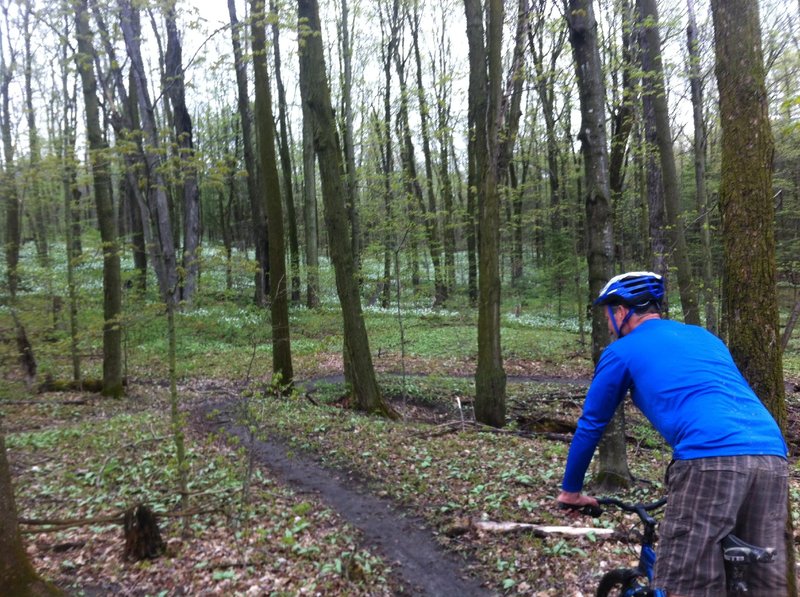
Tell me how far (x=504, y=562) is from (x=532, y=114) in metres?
25.1

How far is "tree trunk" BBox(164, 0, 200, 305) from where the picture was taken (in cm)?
532

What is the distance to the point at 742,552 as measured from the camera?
6.62 feet

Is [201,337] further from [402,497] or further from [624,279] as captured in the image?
[624,279]

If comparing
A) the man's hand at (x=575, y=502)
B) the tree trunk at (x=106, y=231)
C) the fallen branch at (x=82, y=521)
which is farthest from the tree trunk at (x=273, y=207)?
the man's hand at (x=575, y=502)

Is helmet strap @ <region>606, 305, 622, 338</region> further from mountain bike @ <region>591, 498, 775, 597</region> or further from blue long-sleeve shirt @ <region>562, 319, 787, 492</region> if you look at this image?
mountain bike @ <region>591, 498, 775, 597</region>

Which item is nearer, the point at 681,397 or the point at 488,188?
the point at 681,397

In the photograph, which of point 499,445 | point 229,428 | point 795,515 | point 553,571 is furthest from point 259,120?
point 795,515

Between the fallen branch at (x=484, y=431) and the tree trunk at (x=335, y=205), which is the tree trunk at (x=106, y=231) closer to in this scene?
the tree trunk at (x=335, y=205)

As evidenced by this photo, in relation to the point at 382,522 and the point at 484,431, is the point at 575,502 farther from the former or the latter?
the point at 484,431

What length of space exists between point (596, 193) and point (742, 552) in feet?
14.4

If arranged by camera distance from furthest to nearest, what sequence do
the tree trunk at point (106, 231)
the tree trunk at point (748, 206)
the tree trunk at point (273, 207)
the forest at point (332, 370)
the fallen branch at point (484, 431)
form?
the tree trunk at point (273, 207) → the tree trunk at point (106, 231) → the fallen branch at point (484, 431) → the forest at point (332, 370) → the tree trunk at point (748, 206)

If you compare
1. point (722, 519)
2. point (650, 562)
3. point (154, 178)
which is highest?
point (154, 178)

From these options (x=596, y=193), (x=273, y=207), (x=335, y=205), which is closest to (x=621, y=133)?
(x=335, y=205)

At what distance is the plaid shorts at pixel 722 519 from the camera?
203 centimetres
